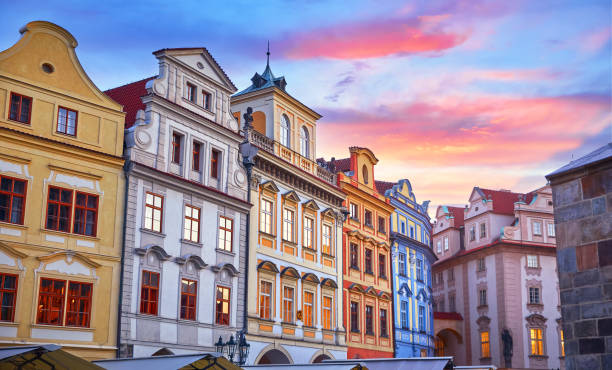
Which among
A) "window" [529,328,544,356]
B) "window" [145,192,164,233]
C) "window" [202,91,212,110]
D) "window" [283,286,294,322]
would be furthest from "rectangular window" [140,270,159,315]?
"window" [529,328,544,356]

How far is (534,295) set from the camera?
58.8 metres

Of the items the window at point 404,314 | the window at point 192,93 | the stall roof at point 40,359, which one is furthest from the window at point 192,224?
the window at point 404,314

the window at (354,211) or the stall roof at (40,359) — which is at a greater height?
the window at (354,211)

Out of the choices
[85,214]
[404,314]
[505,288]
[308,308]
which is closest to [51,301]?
[85,214]

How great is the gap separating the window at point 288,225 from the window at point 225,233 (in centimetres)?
427

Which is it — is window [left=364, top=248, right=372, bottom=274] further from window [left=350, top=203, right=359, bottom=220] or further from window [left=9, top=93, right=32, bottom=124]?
window [left=9, top=93, right=32, bottom=124]

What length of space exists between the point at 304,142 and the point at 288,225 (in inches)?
210

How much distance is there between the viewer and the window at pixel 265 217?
34.1 m

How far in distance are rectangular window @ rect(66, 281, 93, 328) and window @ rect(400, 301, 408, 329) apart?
83.8 ft

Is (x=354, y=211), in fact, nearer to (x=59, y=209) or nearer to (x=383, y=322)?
(x=383, y=322)

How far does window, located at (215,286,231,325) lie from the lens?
30672mm

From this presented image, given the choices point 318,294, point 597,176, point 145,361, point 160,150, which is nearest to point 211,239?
point 160,150

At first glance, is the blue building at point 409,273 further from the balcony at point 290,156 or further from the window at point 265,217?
the window at point 265,217

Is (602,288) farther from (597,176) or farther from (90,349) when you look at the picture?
(90,349)
